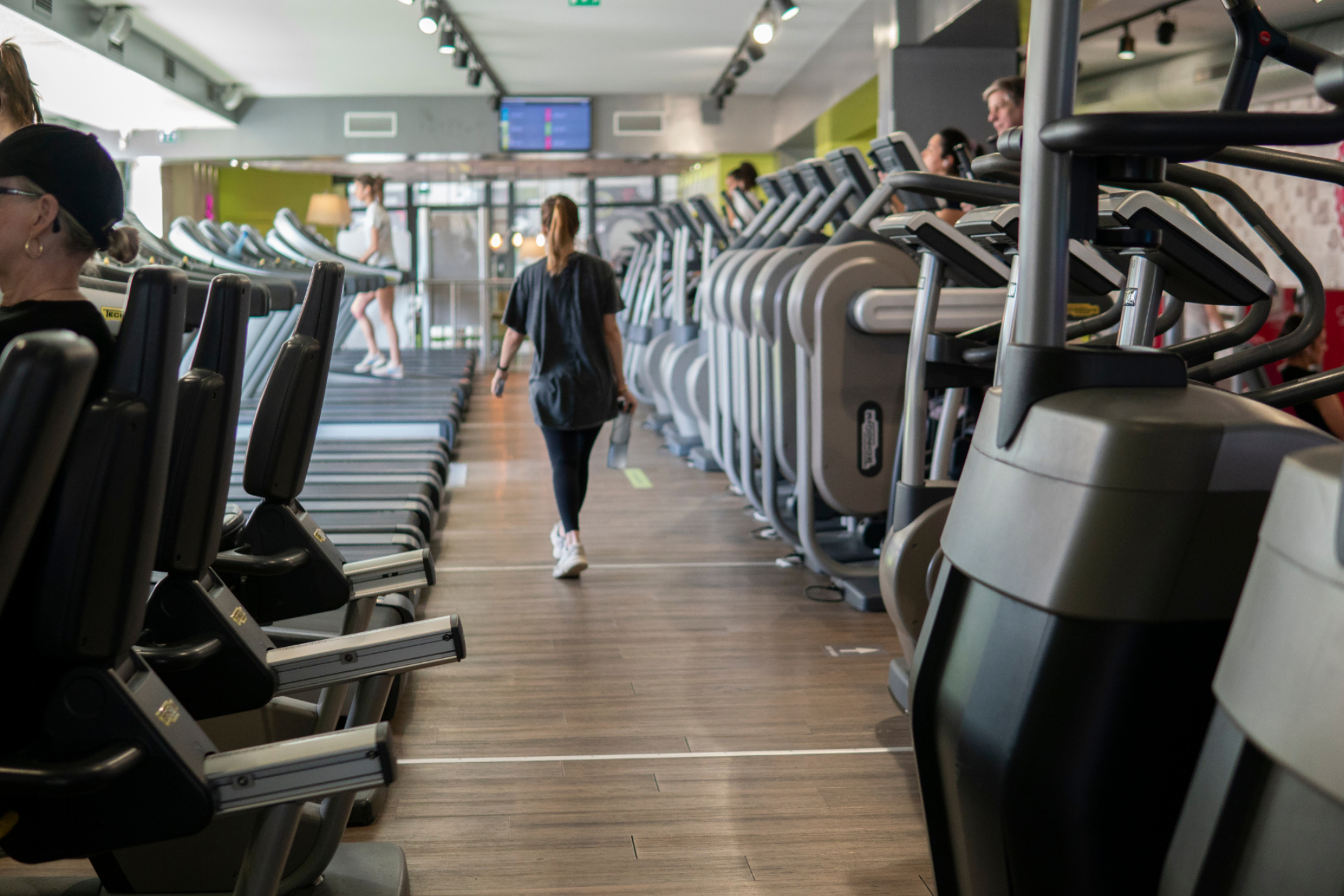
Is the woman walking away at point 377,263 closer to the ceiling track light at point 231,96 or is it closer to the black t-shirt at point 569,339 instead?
the ceiling track light at point 231,96

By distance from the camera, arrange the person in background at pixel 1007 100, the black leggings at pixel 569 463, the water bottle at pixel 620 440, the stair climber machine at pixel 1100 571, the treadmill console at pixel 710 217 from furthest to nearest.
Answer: the treadmill console at pixel 710 217, the water bottle at pixel 620 440, the black leggings at pixel 569 463, the person in background at pixel 1007 100, the stair climber machine at pixel 1100 571

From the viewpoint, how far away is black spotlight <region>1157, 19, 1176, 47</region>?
7.61 m

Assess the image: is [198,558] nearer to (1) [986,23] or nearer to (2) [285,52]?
(1) [986,23]

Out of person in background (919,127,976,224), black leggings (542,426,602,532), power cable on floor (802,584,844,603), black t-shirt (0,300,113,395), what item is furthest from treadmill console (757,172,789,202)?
black t-shirt (0,300,113,395)

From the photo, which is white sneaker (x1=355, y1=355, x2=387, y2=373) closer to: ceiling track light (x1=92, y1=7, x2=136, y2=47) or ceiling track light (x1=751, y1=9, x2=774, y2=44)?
ceiling track light (x1=92, y1=7, x2=136, y2=47)

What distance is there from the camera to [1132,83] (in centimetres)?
921

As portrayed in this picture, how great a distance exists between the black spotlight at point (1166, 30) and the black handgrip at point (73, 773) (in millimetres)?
7957

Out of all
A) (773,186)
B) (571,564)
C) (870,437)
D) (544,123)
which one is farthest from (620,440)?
(544,123)

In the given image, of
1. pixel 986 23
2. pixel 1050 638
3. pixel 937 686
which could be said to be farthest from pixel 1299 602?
pixel 986 23

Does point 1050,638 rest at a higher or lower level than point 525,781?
higher

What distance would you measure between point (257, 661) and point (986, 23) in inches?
241

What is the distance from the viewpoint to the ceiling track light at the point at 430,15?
8.49 metres

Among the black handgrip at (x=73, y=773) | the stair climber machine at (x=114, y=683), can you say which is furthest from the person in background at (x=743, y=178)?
the black handgrip at (x=73, y=773)

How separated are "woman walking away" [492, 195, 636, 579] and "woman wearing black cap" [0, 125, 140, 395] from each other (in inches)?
109
